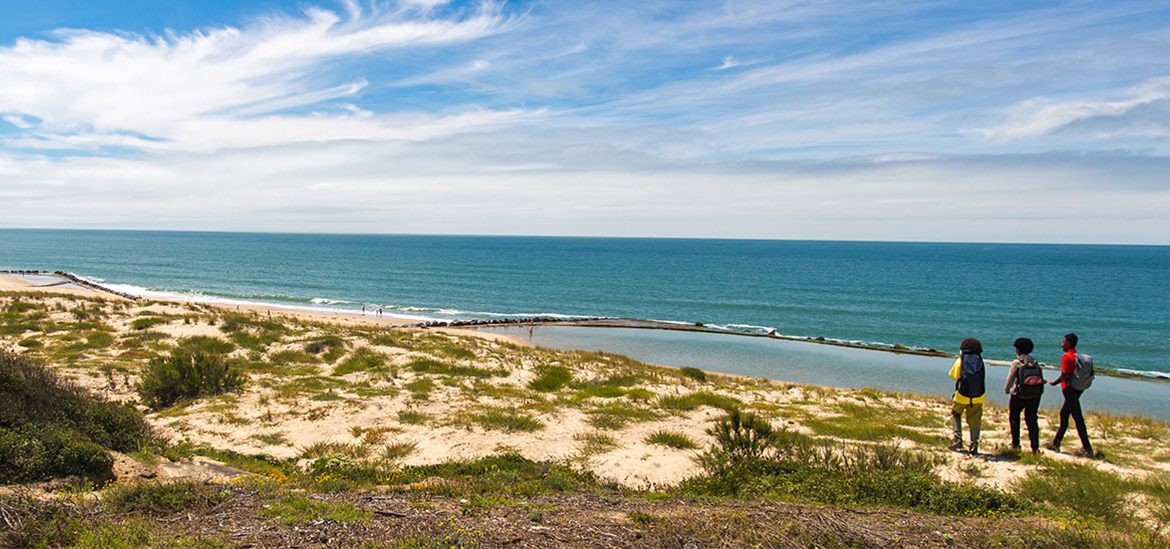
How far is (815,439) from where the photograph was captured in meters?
12.4

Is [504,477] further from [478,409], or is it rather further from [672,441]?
[478,409]

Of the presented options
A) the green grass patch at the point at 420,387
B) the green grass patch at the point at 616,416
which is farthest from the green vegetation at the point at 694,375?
the green grass patch at the point at 420,387

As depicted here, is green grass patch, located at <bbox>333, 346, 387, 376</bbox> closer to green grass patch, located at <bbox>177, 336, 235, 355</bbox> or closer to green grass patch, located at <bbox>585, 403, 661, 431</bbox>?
green grass patch, located at <bbox>177, 336, 235, 355</bbox>

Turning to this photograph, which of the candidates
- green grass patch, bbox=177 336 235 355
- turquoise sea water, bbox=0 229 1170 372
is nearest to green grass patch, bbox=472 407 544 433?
green grass patch, bbox=177 336 235 355

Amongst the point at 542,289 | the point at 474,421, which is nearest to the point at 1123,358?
the point at 474,421

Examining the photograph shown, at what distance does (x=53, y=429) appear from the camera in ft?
27.8

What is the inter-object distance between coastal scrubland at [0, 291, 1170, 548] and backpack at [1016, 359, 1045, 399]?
1.14m

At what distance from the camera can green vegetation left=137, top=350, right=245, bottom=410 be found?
1462 cm

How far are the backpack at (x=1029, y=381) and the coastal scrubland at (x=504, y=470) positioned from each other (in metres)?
1.14

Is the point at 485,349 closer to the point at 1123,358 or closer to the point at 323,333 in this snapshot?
the point at 323,333

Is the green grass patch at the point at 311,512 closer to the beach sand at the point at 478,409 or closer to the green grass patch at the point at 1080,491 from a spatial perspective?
the beach sand at the point at 478,409

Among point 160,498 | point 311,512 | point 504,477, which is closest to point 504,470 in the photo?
point 504,477

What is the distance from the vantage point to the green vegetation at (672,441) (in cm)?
1144

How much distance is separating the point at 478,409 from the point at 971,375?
10.2 meters
